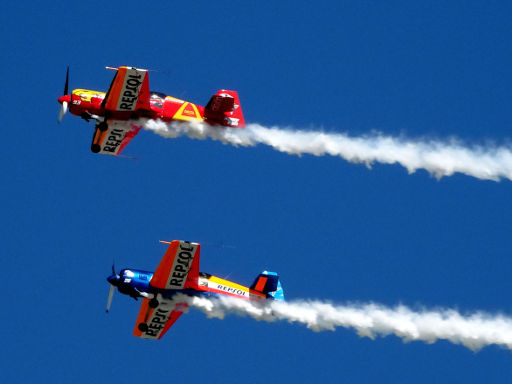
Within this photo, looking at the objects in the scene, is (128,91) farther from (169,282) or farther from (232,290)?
(232,290)

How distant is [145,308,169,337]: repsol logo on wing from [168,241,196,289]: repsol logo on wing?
1.56 meters

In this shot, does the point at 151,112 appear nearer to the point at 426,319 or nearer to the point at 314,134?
the point at 314,134

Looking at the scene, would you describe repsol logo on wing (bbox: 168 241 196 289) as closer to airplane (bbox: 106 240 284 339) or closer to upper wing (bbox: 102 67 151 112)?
airplane (bbox: 106 240 284 339)

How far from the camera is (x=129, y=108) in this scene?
46688 millimetres

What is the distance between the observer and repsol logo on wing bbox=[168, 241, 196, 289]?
43.0 m

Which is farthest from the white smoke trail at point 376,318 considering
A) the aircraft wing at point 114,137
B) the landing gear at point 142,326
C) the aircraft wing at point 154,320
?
the aircraft wing at point 114,137

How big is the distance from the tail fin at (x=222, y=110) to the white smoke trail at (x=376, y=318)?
21.0 feet

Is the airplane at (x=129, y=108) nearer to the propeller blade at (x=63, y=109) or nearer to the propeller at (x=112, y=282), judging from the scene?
the propeller blade at (x=63, y=109)

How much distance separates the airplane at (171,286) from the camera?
1706 inches

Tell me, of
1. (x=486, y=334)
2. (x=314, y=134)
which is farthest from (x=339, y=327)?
(x=314, y=134)

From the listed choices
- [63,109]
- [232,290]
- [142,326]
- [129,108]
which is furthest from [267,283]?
[63,109]

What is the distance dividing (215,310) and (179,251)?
2.35 meters

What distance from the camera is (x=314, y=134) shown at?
4934 centimetres

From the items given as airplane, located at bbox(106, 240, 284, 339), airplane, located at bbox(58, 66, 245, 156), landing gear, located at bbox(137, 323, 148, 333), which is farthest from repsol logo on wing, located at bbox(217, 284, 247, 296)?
airplane, located at bbox(58, 66, 245, 156)
